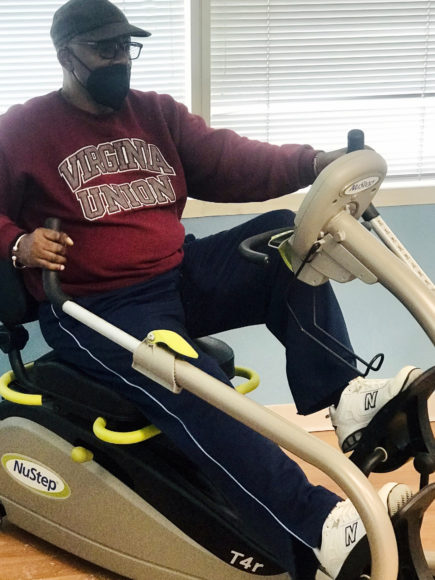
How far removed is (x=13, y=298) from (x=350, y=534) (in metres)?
0.91

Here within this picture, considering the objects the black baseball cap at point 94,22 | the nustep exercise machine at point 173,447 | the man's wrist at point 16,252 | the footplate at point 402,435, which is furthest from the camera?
the black baseball cap at point 94,22

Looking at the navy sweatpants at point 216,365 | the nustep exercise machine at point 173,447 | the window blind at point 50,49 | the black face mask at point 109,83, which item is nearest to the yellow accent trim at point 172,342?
the nustep exercise machine at point 173,447

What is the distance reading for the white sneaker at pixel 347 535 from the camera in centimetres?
141

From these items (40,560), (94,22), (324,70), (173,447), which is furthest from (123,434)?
(324,70)

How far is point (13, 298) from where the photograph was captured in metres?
1.87

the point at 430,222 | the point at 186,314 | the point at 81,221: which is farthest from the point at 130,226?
the point at 430,222

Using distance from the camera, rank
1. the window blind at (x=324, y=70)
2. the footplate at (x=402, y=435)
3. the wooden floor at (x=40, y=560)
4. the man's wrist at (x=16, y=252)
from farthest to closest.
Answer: the window blind at (x=324, y=70) → the wooden floor at (x=40, y=560) → the man's wrist at (x=16, y=252) → the footplate at (x=402, y=435)

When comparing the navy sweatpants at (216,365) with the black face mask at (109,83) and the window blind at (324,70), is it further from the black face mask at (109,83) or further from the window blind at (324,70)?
the window blind at (324,70)

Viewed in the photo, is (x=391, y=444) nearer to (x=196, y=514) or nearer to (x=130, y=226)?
(x=196, y=514)

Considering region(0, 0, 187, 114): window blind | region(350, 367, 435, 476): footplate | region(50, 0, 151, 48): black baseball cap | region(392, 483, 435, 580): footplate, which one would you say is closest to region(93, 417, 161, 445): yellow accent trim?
region(350, 367, 435, 476): footplate

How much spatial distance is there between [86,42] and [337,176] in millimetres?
773

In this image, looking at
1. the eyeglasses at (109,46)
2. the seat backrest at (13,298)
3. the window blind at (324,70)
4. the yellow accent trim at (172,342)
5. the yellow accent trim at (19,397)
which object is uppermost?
the eyeglasses at (109,46)

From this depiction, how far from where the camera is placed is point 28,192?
6.20 feet

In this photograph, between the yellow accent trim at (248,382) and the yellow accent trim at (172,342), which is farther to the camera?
the yellow accent trim at (248,382)
